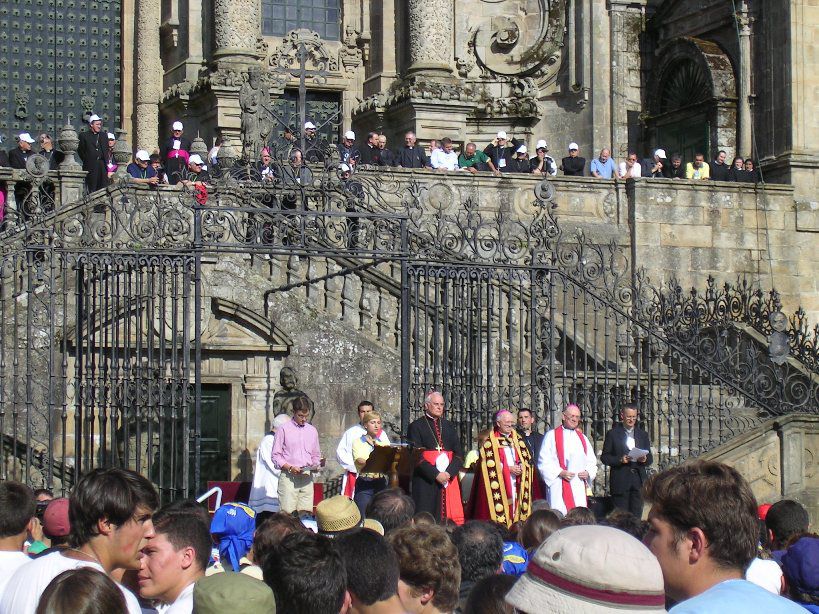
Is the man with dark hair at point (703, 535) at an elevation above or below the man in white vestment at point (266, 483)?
above

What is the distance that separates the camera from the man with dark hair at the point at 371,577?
5.57m

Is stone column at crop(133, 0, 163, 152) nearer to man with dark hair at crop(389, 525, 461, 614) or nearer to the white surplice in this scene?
the white surplice

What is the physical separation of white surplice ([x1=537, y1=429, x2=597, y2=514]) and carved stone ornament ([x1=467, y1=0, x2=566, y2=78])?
13580 mm

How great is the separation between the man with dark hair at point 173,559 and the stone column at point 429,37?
1967cm

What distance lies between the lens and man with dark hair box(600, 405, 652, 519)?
1460cm

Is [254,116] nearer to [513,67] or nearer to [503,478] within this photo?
[513,67]

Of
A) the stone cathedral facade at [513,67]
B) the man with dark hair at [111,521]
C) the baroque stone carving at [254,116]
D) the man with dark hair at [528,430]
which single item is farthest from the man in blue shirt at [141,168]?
the man with dark hair at [111,521]

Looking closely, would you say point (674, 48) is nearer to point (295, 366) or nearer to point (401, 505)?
point (295, 366)

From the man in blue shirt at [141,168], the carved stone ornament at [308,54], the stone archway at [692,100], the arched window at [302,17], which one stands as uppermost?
the arched window at [302,17]

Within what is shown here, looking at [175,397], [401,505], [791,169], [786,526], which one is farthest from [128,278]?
[791,169]

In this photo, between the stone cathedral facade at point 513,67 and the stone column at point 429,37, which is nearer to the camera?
the stone cathedral facade at point 513,67

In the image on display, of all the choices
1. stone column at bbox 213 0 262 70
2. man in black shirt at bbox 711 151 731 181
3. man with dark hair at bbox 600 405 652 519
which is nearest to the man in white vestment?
man with dark hair at bbox 600 405 652 519

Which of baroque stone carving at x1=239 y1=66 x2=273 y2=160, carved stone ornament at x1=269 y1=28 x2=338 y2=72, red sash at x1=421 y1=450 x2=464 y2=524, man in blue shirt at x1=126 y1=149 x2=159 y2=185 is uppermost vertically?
carved stone ornament at x1=269 y1=28 x2=338 y2=72

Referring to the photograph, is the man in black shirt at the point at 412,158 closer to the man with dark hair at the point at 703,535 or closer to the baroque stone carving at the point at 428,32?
the baroque stone carving at the point at 428,32
